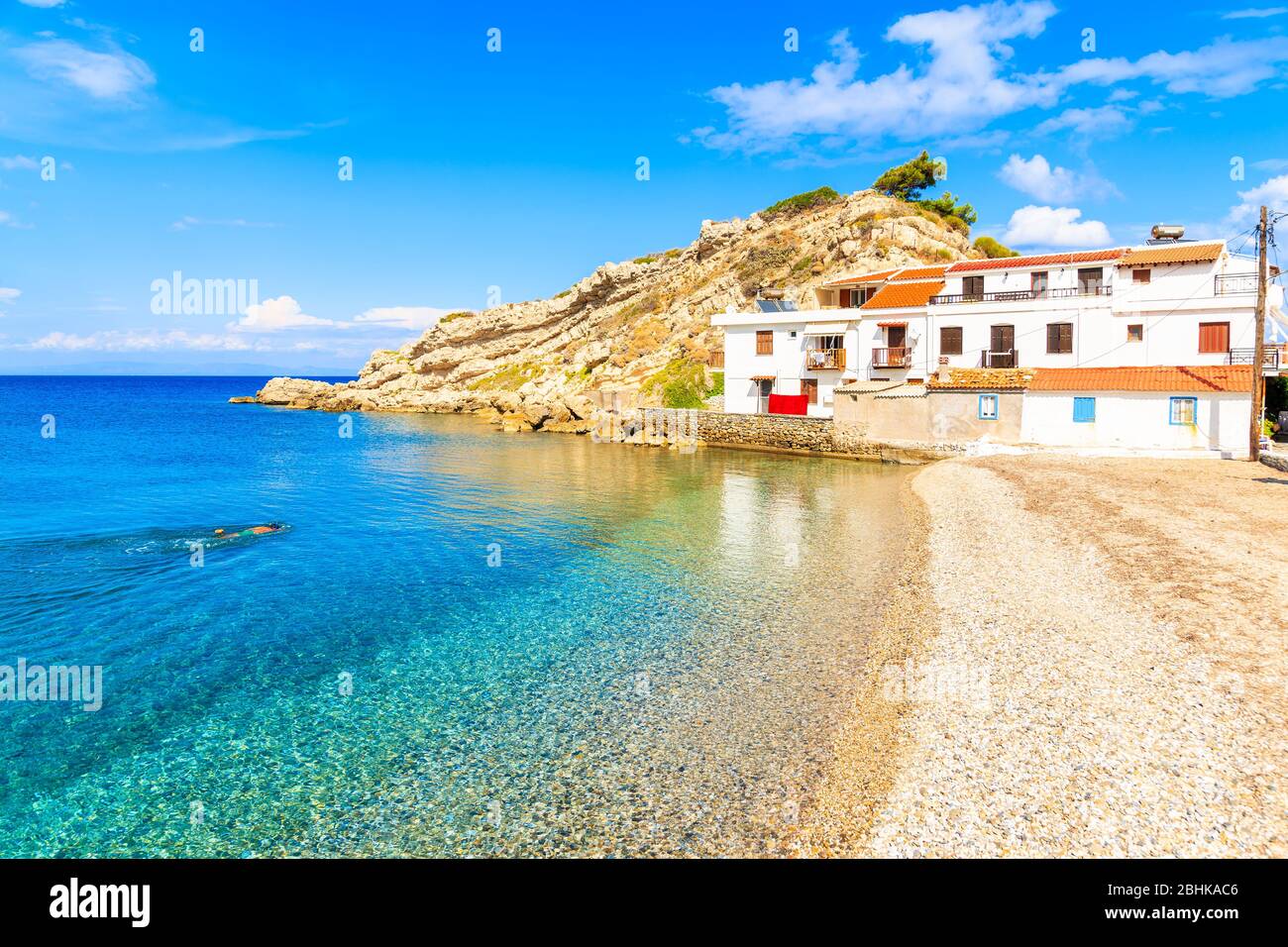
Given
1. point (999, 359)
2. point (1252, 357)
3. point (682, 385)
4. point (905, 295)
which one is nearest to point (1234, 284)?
point (1252, 357)

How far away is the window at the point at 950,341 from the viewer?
173 ft

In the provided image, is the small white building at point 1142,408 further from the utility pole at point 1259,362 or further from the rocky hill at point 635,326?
the rocky hill at point 635,326

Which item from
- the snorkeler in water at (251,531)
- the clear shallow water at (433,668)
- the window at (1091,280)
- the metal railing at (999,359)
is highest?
the window at (1091,280)

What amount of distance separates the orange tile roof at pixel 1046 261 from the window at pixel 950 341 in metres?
5.02

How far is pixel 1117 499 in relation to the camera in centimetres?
3028

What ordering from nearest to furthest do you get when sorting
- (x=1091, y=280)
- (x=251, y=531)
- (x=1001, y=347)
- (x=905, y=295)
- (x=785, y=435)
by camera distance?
(x=251, y=531)
(x=1091, y=280)
(x=1001, y=347)
(x=905, y=295)
(x=785, y=435)

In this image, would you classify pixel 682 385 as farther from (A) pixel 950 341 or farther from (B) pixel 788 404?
(A) pixel 950 341

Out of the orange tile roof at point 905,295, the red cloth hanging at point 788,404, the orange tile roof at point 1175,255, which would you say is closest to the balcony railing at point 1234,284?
the orange tile roof at point 1175,255

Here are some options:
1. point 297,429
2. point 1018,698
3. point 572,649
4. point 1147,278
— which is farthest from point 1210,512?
point 297,429

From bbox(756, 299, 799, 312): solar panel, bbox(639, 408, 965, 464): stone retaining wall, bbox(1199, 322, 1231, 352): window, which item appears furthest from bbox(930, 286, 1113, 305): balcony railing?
bbox(756, 299, 799, 312): solar panel

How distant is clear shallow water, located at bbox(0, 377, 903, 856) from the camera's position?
10.6m

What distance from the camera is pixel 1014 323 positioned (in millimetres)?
50625

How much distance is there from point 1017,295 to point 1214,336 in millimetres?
12047
